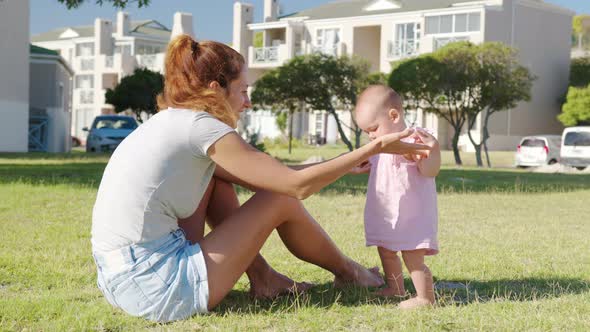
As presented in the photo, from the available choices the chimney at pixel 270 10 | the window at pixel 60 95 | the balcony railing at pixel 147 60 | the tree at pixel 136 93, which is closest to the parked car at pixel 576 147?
the tree at pixel 136 93

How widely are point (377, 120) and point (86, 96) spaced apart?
226 ft

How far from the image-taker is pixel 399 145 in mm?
3654

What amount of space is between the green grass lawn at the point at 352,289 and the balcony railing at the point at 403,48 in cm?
3832

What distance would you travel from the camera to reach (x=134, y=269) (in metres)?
3.72

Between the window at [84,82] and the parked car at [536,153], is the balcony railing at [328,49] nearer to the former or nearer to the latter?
the parked car at [536,153]

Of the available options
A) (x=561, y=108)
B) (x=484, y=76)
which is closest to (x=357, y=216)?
(x=484, y=76)

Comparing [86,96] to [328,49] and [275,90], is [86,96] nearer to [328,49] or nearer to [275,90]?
[328,49]

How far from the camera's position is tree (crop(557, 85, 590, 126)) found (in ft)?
143

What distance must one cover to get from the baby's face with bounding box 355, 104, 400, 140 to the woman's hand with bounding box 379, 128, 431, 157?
0.29 metres

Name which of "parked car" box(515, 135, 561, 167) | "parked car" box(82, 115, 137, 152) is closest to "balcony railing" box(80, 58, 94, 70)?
"parked car" box(82, 115, 137, 152)

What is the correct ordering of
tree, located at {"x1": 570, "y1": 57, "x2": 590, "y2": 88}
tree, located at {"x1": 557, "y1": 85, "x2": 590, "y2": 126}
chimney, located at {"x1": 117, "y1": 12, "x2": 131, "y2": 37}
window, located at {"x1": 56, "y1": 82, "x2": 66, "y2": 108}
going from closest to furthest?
window, located at {"x1": 56, "y1": 82, "x2": 66, "y2": 108}, tree, located at {"x1": 557, "y1": 85, "x2": 590, "y2": 126}, tree, located at {"x1": 570, "y1": 57, "x2": 590, "y2": 88}, chimney, located at {"x1": 117, "y1": 12, "x2": 131, "y2": 37}

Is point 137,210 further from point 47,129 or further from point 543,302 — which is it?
point 47,129

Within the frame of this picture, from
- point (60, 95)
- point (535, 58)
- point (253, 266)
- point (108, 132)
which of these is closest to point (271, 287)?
point (253, 266)

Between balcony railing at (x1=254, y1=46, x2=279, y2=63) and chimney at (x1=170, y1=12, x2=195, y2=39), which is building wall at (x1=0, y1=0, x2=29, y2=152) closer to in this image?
balcony railing at (x1=254, y1=46, x2=279, y2=63)
